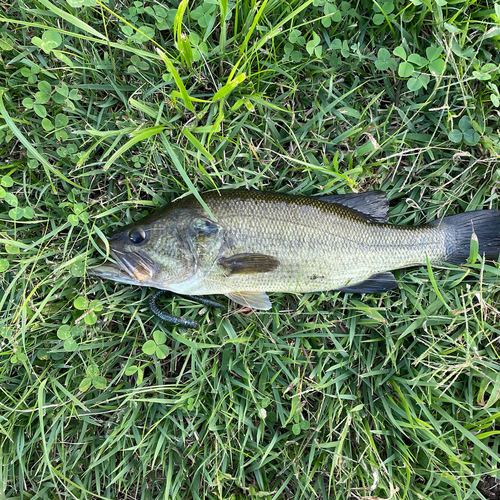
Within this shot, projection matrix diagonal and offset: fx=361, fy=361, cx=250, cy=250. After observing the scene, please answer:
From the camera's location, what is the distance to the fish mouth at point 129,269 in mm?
2715

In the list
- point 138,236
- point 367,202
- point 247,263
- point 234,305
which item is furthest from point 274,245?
point 138,236

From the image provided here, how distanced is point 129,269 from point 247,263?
89 centimetres

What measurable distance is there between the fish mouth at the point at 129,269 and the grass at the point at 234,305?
214 millimetres

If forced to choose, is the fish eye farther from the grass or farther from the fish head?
the grass

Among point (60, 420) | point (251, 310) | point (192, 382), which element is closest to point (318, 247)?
point (251, 310)

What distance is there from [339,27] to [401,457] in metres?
3.54

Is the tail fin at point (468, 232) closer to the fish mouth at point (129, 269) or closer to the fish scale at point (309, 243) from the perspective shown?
the fish scale at point (309, 243)

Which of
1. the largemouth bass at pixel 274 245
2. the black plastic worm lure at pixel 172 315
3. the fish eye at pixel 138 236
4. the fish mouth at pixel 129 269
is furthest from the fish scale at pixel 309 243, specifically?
the fish eye at pixel 138 236

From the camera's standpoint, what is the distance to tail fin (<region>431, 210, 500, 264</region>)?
117 inches

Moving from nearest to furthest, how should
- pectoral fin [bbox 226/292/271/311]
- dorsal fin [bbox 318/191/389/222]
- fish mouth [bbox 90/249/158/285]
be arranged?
1. fish mouth [bbox 90/249/158/285]
2. pectoral fin [bbox 226/292/271/311]
3. dorsal fin [bbox 318/191/389/222]

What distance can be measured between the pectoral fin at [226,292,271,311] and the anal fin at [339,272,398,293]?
0.63 m

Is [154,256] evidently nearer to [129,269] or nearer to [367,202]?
[129,269]

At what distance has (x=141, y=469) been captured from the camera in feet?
9.45

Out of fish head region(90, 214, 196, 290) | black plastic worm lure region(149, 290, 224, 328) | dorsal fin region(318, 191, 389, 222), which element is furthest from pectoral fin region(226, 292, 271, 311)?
dorsal fin region(318, 191, 389, 222)
